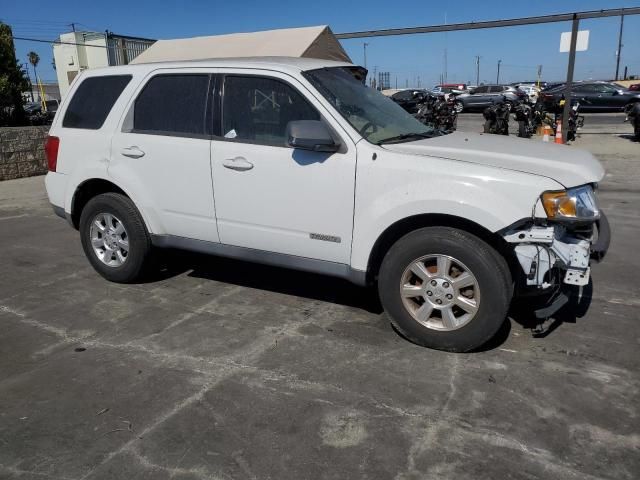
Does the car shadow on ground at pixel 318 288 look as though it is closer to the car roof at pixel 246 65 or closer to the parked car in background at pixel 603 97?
the car roof at pixel 246 65

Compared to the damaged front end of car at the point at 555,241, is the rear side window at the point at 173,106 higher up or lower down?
higher up

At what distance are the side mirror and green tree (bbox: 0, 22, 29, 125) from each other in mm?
11600

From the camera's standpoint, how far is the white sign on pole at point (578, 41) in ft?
39.1

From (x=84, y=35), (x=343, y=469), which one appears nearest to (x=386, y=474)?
(x=343, y=469)

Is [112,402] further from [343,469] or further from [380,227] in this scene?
[380,227]

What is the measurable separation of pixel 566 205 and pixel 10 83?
13.4 meters

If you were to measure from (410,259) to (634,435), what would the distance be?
60.7 inches

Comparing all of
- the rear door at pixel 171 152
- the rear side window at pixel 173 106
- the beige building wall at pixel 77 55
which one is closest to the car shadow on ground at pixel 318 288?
the rear door at pixel 171 152

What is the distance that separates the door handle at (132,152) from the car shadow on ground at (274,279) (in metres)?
0.89

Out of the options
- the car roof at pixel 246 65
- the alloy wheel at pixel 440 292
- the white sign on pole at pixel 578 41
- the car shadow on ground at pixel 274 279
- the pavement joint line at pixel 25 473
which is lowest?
the pavement joint line at pixel 25 473

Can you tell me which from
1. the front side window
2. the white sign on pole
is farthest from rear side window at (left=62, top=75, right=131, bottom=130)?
the white sign on pole

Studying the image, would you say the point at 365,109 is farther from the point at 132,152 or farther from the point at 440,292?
the point at 132,152

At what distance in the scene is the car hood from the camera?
11.1ft

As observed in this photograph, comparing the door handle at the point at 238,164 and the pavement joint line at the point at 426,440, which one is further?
the door handle at the point at 238,164
